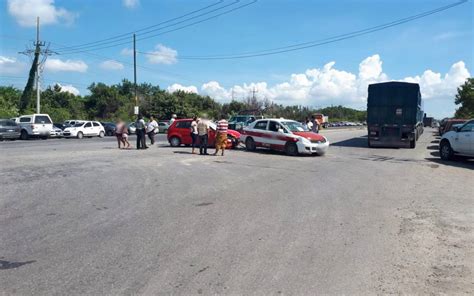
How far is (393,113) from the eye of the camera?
2469cm

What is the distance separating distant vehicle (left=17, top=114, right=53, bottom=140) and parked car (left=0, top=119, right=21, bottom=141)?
0.78m

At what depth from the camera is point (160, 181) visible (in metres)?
11.0

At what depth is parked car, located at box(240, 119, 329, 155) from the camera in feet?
62.8

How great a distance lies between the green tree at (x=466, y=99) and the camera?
66.7 m

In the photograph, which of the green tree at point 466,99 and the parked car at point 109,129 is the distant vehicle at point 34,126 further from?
the green tree at point 466,99

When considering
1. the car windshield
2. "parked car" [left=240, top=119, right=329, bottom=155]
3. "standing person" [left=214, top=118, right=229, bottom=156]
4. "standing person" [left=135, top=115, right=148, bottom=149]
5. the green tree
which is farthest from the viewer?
the green tree

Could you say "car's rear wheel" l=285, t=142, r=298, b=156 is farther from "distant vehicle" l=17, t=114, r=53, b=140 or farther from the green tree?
the green tree

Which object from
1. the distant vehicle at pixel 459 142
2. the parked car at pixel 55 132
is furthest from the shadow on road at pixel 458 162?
the parked car at pixel 55 132

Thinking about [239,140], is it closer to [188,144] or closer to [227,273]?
[188,144]

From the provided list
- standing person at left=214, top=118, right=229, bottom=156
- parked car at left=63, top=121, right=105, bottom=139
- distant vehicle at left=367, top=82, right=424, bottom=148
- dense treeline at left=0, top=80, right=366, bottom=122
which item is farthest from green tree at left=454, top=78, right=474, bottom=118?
standing person at left=214, top=118, right=229, bottom=156

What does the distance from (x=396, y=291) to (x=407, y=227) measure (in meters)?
2.76

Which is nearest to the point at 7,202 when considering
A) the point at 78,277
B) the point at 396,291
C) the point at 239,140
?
the point at 78,277

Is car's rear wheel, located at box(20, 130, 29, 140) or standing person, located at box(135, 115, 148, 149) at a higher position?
standing person, located at box(135, 115, 148, 149)

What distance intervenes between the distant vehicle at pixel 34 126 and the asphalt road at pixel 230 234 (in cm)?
2578
